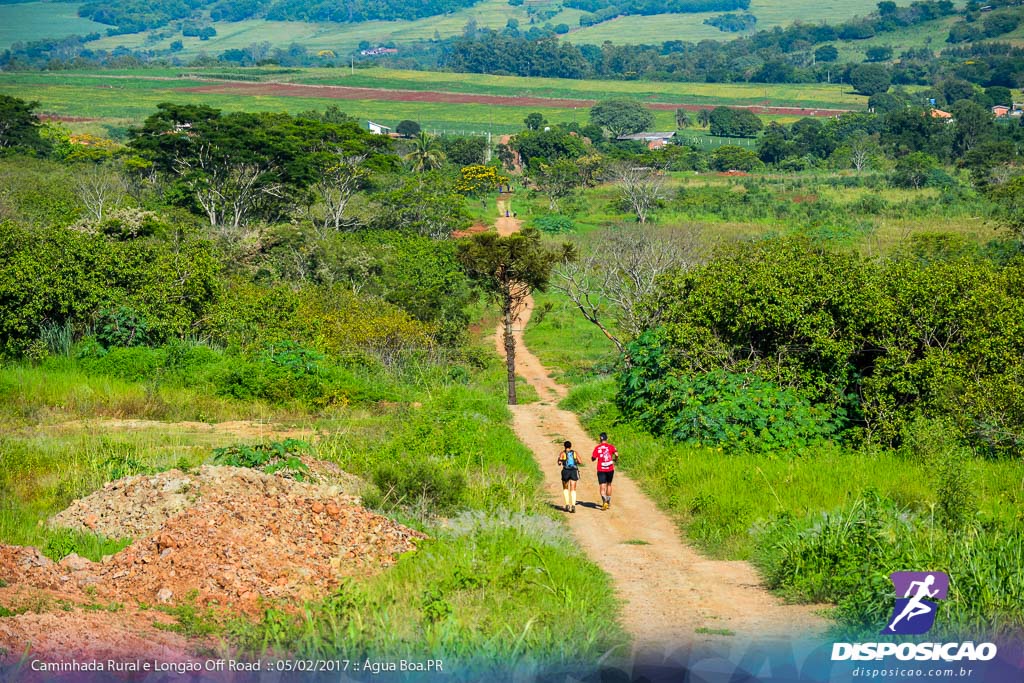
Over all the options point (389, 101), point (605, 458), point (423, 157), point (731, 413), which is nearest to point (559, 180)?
point (423, 157)

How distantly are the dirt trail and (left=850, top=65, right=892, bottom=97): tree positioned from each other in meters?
141

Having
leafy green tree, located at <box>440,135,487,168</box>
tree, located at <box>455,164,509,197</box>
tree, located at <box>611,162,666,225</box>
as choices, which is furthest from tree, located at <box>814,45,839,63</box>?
tree, located at <box>455,164,509,197</box>

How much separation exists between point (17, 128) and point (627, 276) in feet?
150

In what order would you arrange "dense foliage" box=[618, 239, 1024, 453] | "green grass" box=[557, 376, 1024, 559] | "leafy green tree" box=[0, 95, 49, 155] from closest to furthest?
"green grass" box=[557, 376, 1024, 559] < "dense foliage" box=[618, 239, 1024, 453] < "leafy green tree" box=[0, 95, 49, 155]

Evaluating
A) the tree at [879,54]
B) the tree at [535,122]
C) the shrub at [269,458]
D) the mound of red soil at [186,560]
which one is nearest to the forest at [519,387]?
the shrub at [269,458]

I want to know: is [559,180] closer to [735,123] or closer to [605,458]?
[735,123]

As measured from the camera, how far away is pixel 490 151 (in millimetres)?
92000

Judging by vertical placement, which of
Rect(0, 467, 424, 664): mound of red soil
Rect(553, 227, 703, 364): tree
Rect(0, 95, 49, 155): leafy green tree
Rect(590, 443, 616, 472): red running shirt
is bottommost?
Rect(553, 227, 703, 364): tree

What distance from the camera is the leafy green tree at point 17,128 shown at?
6175 centimetres

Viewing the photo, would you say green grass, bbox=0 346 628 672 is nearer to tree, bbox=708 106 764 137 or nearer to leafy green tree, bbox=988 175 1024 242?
leafy green tree, bbox=988 175 1024 242

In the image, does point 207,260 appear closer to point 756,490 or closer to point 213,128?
point 756,490

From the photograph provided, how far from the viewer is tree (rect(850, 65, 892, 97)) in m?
146

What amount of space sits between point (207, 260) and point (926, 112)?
89.5 m

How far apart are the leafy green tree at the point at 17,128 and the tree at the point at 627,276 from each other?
125 feet
